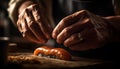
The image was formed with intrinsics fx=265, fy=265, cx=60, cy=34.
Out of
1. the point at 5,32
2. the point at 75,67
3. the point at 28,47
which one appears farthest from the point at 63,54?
the point at 5,32

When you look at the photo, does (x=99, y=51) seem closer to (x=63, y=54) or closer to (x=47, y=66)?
(x=63, y=54)

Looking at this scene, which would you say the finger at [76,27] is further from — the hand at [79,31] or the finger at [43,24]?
the finger at [43,24]

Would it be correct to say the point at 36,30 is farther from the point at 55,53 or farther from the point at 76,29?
the point at 76,29

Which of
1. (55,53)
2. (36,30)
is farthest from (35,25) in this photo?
(55,53)

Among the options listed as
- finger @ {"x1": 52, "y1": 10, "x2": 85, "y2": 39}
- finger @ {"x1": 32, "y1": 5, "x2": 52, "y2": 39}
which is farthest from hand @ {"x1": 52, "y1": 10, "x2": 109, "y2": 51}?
finger @ {"x1": 32, "y1": 5, "x2": 52, "y2": 39}

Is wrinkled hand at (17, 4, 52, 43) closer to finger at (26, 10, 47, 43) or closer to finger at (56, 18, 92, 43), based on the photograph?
finger at (26, 10, 47, 43)
